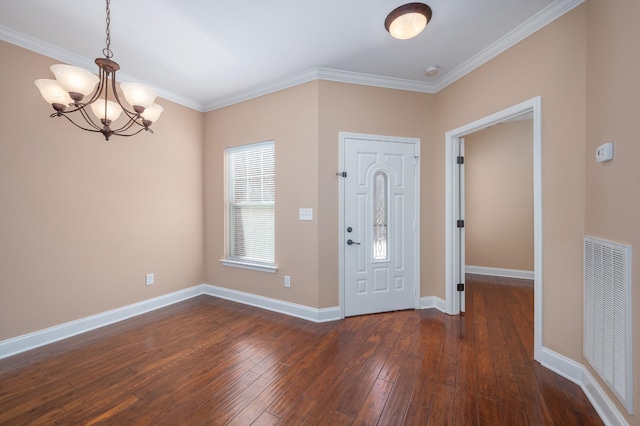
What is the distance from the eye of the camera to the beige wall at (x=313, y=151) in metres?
2.91

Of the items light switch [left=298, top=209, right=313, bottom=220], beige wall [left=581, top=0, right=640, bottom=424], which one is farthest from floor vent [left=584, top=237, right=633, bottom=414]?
light switch [left=298, top=209, right=313, bottom=220]

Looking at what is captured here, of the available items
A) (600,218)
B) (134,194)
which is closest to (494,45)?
(600,218)

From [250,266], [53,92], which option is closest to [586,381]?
[250,266]

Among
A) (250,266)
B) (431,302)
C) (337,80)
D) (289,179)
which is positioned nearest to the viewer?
(337,80)

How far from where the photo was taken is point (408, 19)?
1.99m

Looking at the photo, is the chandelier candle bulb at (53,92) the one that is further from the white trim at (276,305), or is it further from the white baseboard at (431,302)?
the white baseboard at (431,302)

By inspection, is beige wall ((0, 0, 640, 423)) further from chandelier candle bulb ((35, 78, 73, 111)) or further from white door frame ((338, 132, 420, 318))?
chandelier candle bulb ((35, 78, 73, 111))

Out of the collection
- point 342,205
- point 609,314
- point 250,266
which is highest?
point 342,205

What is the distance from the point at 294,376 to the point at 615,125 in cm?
267

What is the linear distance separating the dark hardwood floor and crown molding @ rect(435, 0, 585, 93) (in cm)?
277

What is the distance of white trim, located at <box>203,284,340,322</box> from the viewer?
2.90 metres

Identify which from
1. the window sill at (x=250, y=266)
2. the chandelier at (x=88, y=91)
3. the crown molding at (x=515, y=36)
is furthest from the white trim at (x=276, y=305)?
the crown molding at (x=515, y=36)

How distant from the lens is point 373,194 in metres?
3.08

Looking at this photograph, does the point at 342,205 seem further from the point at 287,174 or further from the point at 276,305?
the point at 276,305
